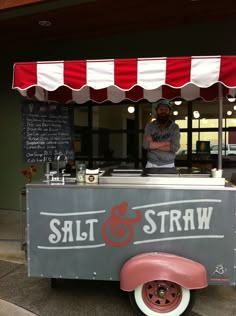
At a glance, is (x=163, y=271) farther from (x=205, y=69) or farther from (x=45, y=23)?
(x=45, y=23)

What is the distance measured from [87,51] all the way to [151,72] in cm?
370

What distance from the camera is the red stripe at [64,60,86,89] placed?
2844 mm

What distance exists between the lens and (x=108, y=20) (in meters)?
5.02

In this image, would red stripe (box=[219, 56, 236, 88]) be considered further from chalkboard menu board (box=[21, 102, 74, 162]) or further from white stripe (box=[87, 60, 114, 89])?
chalkboard menu board (box=[21, 102, 74, 162])

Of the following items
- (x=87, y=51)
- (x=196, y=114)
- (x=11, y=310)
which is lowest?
(x=11, y=310)

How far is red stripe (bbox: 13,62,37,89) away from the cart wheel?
1985mm

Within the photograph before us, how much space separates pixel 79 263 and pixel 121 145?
11.6 ft

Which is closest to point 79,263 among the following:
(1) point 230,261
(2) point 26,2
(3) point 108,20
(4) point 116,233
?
(4) point 116,233

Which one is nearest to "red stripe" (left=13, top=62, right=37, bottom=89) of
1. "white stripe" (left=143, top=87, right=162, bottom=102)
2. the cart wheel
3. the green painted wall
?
"white stripe" (left=143, top=87, right=162, bottom=102)

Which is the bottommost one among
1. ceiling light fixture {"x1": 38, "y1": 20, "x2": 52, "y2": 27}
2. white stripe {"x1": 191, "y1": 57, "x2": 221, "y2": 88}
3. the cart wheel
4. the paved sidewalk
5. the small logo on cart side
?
the paved sidewalk

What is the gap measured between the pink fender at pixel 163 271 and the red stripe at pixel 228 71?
1.49 meters

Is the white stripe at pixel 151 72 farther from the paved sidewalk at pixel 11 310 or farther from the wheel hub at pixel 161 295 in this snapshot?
the paved sidewalk at pixel 11 310

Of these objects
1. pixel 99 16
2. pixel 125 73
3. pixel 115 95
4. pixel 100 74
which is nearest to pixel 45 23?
pixel 99 16

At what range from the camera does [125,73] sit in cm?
278
